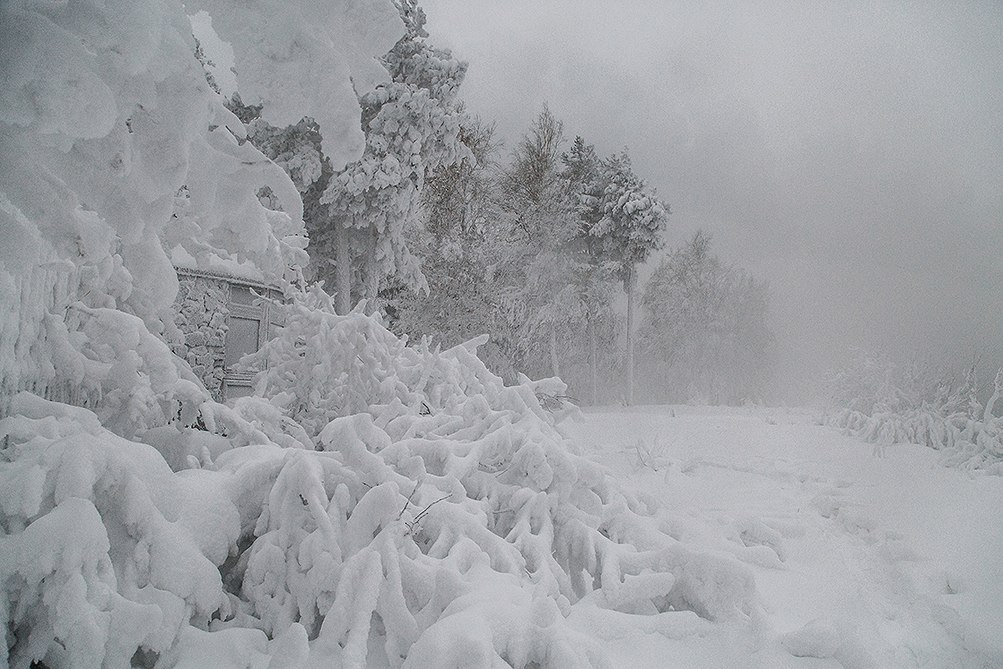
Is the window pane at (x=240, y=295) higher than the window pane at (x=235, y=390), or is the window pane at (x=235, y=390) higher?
the window pane at (x=240, y=295)

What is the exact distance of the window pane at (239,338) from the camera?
483 inches

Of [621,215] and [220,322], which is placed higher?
[621,215]

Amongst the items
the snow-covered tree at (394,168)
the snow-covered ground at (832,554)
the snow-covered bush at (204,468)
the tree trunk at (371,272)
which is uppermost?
the snow-covered tree at (394,168)

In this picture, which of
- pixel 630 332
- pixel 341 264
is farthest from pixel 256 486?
pixel 630 332

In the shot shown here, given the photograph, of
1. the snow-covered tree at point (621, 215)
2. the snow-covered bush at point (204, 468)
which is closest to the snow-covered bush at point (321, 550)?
A: the snow-covered bush at point (204, 468)

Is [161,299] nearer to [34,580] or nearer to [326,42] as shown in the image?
[34,580]

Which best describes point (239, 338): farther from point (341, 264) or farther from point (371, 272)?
point (371, 272)

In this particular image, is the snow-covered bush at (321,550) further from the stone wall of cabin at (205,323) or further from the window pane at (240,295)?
Result: the window pane at (240,295)

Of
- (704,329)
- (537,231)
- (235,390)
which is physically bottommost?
(235,390)

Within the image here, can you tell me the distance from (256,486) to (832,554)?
462 centimetres

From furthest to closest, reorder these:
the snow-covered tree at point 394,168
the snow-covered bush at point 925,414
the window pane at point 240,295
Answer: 1. the snow-covered tree at point 394,168
2. the window pane at point 240,295
3. the snow-covered bush at point 925,414

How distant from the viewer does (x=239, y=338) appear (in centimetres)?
1245

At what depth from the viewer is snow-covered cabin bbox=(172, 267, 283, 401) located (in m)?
11.0

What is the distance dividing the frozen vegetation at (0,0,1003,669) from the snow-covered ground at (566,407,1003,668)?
2 cm
